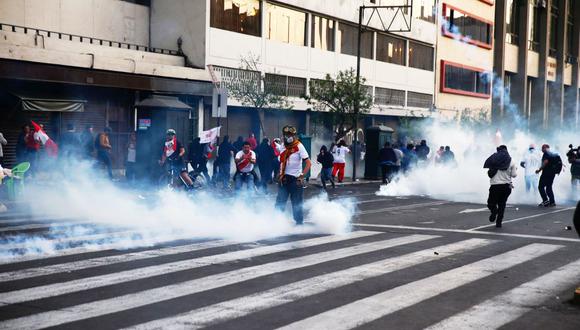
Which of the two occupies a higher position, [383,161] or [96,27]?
[96,27]

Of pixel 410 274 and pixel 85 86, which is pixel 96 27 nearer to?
pixel 85 86

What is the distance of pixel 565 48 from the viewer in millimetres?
76000

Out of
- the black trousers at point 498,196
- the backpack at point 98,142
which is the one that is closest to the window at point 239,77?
the backpack at point 98,142

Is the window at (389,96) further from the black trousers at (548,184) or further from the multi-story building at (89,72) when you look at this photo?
the black trousers at (548,184)

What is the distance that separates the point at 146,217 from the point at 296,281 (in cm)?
700

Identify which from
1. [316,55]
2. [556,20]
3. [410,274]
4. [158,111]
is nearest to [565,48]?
[556,20]

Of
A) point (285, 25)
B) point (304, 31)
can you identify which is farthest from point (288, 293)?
point (304, 31)

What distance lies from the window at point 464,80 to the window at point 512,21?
6.43 meters

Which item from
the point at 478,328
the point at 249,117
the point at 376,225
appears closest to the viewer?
the point at 478,328

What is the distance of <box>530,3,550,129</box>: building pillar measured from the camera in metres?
70.6

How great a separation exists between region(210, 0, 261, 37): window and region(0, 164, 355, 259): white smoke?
42.9 ft

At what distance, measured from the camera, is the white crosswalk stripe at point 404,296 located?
263 inches

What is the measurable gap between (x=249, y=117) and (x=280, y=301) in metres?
28.4

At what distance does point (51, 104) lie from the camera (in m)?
24.7
